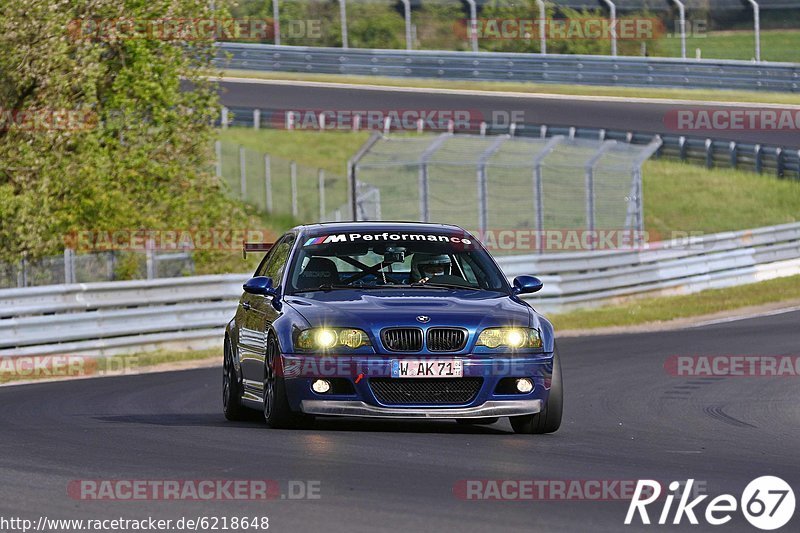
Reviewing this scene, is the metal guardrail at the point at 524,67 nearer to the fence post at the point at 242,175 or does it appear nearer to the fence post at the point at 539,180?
the fence post at the point at 242,175

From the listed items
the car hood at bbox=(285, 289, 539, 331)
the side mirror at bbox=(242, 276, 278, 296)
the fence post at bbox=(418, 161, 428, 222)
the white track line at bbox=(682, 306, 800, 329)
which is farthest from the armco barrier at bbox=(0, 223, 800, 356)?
the car hood at bbox=(285, 289, 539, 331)

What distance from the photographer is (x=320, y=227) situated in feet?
38.0

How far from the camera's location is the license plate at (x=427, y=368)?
9984 millimetres

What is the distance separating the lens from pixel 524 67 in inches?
1764

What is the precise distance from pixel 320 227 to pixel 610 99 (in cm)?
3317

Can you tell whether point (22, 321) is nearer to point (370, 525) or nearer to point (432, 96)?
point (370, 525)

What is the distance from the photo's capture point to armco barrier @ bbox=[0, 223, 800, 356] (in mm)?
18797

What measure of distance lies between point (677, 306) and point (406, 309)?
624 inches

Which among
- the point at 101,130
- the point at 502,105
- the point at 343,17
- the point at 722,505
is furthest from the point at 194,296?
the point at 343,17

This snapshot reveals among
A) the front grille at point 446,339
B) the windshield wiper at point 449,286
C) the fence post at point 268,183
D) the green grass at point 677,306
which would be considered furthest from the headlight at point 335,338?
the fence post at point 268,183

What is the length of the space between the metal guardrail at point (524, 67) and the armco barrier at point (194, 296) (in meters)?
13.5

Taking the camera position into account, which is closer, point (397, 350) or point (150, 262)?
point (397, 350)

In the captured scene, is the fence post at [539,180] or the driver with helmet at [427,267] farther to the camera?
the fence post at [539,180]

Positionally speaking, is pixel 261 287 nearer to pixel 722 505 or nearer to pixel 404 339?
pixel 404 339
